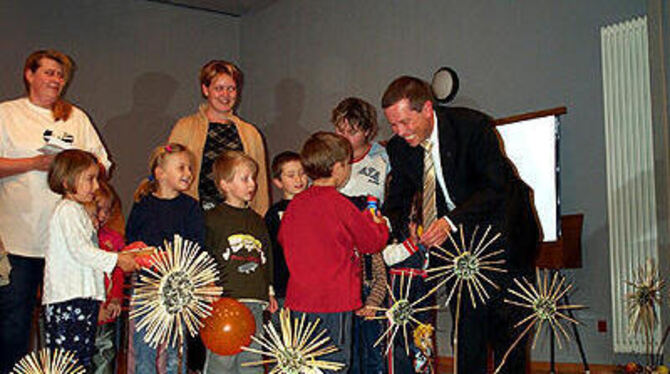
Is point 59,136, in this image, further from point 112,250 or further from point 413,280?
point 413,280

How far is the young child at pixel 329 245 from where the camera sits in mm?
3180

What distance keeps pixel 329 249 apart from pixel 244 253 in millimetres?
565

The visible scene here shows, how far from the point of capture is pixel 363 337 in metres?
3.77

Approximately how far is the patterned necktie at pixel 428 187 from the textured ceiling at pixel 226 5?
544 cm

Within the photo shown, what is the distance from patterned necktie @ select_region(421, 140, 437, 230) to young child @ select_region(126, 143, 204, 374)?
1.09m

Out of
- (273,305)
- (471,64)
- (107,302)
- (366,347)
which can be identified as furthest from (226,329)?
(471,64)

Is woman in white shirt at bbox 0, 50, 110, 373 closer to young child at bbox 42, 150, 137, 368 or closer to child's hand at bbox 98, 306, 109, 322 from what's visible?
young child at bbox 42, 150, 137, 368

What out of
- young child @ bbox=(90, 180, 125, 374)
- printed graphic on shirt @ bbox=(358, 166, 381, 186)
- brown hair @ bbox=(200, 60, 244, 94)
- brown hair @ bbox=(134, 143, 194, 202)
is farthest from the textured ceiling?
printed graphic on shirt @ bbox=(358, 166, 381, 186)

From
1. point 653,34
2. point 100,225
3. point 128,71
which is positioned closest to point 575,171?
point 653,34

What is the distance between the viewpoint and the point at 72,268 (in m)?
3.26

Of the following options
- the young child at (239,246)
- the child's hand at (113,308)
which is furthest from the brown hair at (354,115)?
the child's hand at (113,308)

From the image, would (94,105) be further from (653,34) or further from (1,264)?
(653,34)

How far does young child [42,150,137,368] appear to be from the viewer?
321 centimetres

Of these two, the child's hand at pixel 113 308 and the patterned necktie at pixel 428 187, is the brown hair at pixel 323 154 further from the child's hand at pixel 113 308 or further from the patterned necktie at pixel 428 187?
the child's hand at pixel 113 308
